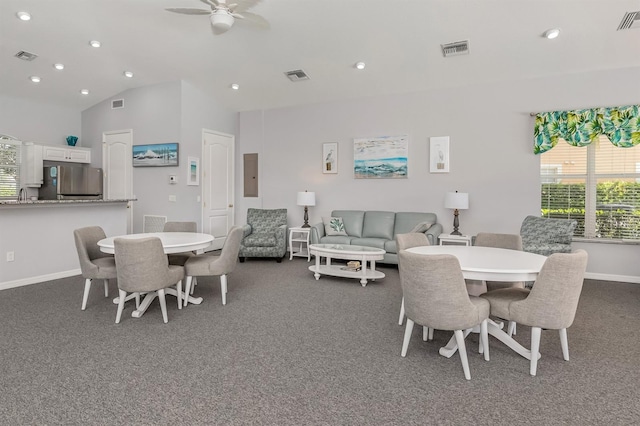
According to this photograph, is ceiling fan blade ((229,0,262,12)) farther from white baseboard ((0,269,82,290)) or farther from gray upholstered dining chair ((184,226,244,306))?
white baseboard ((0,269,82,290))

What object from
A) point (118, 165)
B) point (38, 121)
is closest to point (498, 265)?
point (118, 165)

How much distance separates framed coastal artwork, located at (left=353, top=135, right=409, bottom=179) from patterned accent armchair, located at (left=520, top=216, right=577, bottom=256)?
213 centimetres

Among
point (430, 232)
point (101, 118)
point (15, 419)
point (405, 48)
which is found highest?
point (405, 48)

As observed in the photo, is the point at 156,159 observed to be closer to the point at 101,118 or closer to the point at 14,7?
the point at 101,118

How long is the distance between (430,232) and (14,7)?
19.7 ft

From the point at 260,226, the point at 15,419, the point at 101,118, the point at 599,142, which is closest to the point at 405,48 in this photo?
the point at 599,142

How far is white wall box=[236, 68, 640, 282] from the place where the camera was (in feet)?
16.7

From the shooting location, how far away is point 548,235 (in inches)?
179

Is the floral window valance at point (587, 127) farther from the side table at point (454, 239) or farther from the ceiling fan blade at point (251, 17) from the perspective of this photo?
the ceiling fan blade at point (251, 17)

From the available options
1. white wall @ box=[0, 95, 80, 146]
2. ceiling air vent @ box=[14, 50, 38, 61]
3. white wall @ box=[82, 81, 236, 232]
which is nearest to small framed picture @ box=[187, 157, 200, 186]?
white wall @ box=[82, 81, 236, 232]

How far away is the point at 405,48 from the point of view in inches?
193

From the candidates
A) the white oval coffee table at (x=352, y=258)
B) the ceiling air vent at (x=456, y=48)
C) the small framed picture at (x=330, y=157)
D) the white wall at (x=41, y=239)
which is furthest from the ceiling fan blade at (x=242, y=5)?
the white wall at (x=41, y=239)

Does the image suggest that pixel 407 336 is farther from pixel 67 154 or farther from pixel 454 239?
pixel 67 154

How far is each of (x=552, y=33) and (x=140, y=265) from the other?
5.08 m
